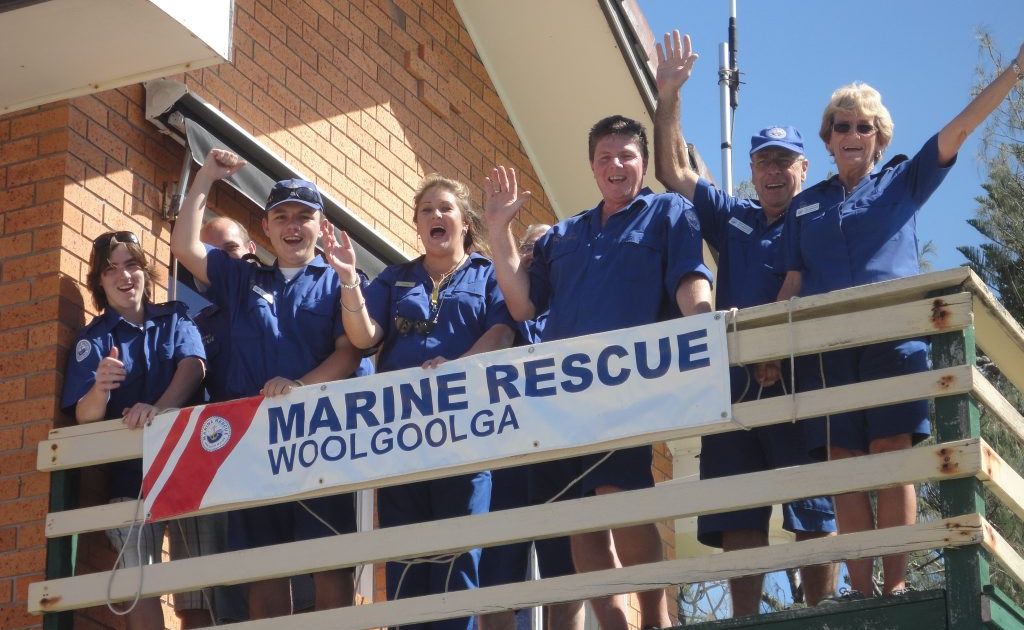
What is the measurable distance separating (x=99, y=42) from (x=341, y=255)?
1.42 m

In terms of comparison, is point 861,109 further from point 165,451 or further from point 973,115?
point 165,451

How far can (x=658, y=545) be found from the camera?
18.7 ft

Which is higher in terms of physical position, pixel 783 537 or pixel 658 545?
pixel 783 537

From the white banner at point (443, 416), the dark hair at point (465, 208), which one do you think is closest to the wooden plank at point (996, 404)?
the white banner at point (443, 416)

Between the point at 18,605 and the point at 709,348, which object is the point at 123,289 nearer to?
the point at 18,605

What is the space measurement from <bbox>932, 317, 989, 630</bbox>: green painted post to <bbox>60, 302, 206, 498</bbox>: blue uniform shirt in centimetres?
290

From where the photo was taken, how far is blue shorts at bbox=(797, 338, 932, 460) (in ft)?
17.9

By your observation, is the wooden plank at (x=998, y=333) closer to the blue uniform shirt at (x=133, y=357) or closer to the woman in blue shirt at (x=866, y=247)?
the woman in blue shirt at (x=866, y=247)

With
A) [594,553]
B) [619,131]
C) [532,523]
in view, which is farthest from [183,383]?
[619,131]

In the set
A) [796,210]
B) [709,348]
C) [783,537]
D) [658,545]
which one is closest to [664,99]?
[796,210]

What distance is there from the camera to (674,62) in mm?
6562

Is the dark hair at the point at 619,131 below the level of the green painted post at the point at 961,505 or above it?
above

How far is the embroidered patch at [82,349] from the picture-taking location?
6.52 metres

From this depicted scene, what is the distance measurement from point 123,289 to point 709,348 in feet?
8.09
